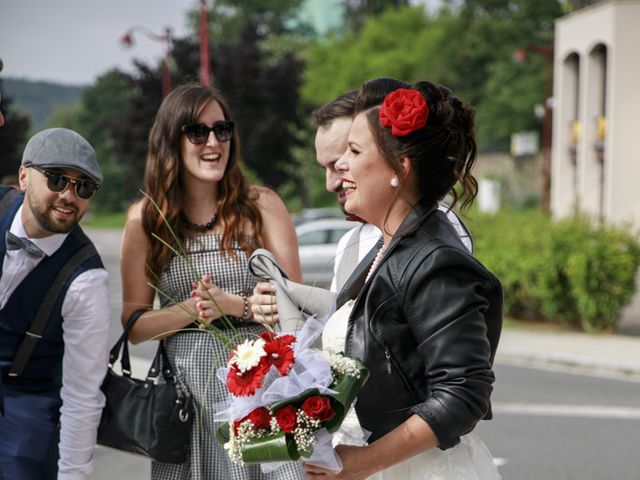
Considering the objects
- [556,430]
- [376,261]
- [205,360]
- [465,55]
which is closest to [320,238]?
[556,430]

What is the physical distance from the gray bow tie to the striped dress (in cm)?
52

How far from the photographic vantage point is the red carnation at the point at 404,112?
2070 mm

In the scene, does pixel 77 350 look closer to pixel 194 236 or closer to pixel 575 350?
pixel 194 236

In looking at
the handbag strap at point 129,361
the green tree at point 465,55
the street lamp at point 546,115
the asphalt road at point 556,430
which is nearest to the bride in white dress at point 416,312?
the handbag strap at point 129,361

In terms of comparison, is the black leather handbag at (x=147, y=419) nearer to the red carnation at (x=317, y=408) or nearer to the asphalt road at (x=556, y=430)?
the red carnation at (x=317, y=408)

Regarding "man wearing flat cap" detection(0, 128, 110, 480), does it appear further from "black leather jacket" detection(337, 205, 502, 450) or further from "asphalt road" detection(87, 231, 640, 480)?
"asphalt road" detection(87, 231, 640, 480)

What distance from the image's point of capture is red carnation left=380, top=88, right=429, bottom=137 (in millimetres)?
2070

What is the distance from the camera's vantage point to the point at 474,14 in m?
57.0

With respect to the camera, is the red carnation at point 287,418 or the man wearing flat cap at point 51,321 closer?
the red carnation at point 287,418

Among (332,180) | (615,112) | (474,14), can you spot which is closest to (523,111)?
(474,14)

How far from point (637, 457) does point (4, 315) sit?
17.2ft

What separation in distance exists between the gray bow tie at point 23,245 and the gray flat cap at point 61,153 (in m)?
0.25

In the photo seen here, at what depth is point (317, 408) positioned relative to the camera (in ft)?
6.33

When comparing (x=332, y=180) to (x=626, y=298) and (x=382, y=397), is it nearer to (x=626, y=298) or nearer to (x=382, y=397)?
(x=382, y=397)
